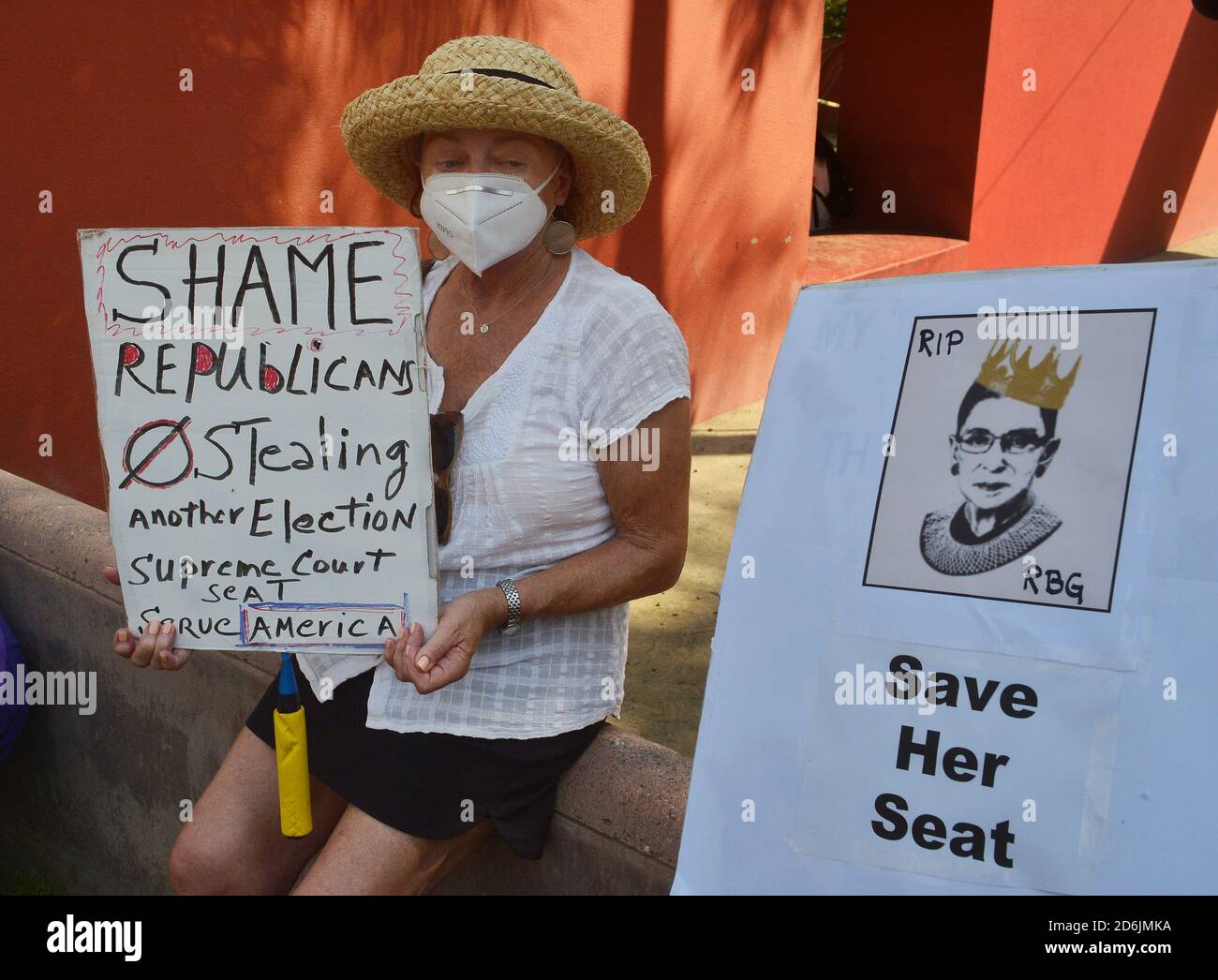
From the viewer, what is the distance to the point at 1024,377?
1.17 meters

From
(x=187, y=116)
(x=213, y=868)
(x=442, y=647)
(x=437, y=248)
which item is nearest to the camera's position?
(x=442, y=647)

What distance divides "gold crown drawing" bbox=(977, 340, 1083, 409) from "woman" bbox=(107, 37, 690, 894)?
2.25 ft

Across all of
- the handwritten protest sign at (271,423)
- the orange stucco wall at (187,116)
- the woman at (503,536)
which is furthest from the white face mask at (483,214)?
the orange stucco wall at (187,116)

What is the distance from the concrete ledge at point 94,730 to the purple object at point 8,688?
0.25ft

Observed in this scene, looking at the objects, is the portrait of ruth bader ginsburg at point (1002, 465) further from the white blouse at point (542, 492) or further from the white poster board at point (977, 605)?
the white blouse at point (542, 492)

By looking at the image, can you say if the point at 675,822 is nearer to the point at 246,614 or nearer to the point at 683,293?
the point at 246,614

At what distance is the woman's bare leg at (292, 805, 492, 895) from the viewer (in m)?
1.73

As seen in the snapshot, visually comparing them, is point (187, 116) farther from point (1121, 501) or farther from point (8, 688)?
point (1121, 501)

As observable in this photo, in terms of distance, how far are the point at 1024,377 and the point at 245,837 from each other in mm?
1465

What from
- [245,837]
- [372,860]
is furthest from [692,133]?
[372,860]
